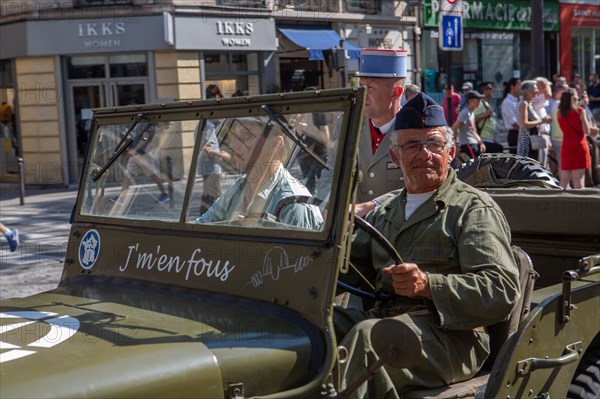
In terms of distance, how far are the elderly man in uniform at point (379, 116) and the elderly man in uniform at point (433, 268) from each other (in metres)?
0.77

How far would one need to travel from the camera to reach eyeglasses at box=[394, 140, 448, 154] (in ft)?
11.1

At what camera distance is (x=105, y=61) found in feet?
60.7

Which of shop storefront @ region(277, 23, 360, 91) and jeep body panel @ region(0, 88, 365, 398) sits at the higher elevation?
shop storefront @ region(277, 23, 360, 91)

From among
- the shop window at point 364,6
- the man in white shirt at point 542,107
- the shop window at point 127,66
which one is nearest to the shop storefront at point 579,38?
the shop window at point 364,6

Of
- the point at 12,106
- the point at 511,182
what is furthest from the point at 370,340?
the point at 12,106

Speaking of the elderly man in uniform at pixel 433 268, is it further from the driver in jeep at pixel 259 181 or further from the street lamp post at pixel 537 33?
the street lamp post at pixel 537 33

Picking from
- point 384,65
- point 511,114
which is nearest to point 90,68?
point 511,114

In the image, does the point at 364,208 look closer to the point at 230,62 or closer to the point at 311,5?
the point at 230,62

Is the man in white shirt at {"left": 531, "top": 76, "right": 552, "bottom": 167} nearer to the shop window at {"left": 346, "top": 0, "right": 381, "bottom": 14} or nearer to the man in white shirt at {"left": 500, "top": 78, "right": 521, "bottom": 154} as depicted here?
the man in white shirt at {"left": 500, "top": 78, "right": 521, "bottom": 154}

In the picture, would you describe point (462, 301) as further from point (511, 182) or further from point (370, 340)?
point (511, 182)

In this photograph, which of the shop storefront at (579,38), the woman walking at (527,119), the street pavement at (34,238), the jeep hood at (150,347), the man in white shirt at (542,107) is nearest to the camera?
the jeep hood at (150,347)

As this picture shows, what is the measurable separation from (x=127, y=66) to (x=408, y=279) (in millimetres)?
16407

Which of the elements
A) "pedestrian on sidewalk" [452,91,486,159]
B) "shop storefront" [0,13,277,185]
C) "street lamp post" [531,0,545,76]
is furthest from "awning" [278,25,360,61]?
"pedestrian on sidewalk" [452,91,486,159]

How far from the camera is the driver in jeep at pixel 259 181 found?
312 cm
